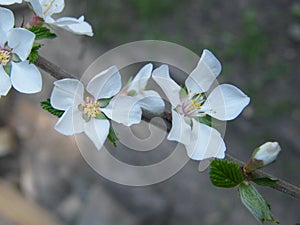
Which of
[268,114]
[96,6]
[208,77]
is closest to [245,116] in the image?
[268,114]

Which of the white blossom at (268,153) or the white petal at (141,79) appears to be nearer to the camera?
the white blossom at (268,153)

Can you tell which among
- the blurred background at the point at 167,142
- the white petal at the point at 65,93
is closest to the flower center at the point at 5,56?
the white petal at the point at 65,93

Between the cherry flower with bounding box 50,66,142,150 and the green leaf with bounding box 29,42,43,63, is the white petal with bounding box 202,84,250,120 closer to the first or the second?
the cherry flower with bounding box 50,66,142,150

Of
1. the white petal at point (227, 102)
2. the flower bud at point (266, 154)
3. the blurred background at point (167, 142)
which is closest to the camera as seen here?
the flower bud at point (266, 154)

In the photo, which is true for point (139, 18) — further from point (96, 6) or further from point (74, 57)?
point (74, 57)

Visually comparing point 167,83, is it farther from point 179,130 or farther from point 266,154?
point 266,154

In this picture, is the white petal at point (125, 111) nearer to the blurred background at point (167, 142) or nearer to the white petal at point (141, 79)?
the white petal at point (141, 79)
